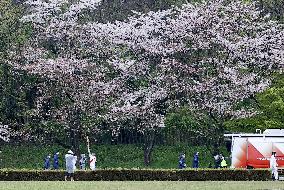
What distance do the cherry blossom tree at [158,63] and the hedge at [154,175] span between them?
1462cm

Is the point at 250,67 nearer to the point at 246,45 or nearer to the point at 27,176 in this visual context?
the point at 246,45

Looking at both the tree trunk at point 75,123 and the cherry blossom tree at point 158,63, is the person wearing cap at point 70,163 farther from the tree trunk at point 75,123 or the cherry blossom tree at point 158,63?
the tree trunk at point 75,123

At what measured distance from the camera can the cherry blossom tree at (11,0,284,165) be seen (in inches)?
2283

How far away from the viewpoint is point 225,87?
57562 millimetres

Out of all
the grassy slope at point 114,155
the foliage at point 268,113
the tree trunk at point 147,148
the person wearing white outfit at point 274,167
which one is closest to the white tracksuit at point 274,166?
the person wearing white outfit at point 274,167

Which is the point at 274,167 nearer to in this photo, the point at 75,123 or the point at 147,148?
the point at 147,148

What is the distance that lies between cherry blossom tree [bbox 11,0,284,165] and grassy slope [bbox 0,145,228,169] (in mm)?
1864

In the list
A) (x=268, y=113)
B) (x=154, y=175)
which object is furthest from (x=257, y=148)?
(x=154, y=175)

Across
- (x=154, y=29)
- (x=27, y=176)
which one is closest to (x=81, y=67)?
(x=154, y=29)

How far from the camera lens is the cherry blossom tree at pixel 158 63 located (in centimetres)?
5800

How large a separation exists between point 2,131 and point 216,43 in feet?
58.0

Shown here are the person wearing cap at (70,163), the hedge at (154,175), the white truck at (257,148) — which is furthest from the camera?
the white truck at (257,148)

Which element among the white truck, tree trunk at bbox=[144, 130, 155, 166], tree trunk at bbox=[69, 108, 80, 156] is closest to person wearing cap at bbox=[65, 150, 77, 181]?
the white truck

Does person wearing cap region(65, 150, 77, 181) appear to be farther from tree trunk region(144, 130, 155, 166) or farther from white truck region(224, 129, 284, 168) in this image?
tree trunk region(144, 130, 155, 166)
